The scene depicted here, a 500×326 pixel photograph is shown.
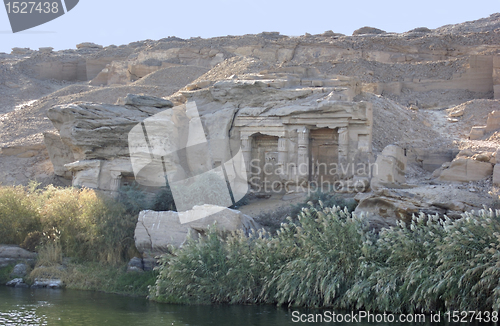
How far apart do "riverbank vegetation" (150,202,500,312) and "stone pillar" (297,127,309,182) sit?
4512 mm

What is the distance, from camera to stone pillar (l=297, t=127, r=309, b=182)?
1764cm

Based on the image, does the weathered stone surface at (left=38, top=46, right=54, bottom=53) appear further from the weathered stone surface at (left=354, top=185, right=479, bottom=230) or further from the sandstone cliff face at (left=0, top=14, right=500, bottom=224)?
the weathered stone surface at (left=354, top=185, right=479, bottom=230)

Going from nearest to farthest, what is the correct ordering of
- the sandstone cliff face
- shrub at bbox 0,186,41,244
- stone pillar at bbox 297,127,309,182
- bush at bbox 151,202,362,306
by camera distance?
bush at bbox 151,202,362,306 → shrub at bbox 0,186,41,244 → stone pillar at bbox 297,127,309,182 → the sandstone cliff face

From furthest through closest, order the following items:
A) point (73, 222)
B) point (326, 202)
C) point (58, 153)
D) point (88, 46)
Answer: point (88, 46), point (58, 153), point (326, 202), point (73, 222)

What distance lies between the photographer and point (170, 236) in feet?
46.0

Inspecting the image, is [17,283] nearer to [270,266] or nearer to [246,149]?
[270,266]

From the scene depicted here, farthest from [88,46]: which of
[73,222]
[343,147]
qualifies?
[73,222]

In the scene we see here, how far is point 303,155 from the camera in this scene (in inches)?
698

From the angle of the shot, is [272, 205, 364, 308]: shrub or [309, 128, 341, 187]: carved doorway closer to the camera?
[272, 205, 364, 308]: shrub

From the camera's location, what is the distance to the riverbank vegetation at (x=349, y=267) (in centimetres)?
1059

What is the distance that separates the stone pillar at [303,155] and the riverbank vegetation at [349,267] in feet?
14.8

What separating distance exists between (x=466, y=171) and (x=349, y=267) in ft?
25.0

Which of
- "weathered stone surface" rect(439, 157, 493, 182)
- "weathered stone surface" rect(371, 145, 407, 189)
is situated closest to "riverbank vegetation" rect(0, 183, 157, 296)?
"weathered stone surface" rect(371, 145, 407, 189)

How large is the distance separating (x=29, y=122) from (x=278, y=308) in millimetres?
19955
